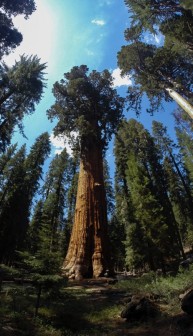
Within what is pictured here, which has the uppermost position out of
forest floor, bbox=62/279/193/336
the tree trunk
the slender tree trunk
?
the slender tree trunk

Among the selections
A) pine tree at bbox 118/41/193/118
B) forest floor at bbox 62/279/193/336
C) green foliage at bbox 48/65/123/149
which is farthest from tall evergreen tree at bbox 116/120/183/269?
forest floor at bbox 62/279/193/336

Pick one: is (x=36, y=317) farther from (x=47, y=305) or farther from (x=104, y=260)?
(x=104, y=260)

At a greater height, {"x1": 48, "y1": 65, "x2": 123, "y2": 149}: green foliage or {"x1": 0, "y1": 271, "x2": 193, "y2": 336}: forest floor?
{"x1": 48, "y1": 65, "x2": 123, "y2": 149}: green foliage

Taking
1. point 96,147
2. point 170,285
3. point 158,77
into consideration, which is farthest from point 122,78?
point 170,285

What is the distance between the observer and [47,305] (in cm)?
1021

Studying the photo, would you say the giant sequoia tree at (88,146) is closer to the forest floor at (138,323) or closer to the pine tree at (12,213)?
the forest floor at (138,323)

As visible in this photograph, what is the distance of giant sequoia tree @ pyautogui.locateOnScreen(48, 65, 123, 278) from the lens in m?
16.0

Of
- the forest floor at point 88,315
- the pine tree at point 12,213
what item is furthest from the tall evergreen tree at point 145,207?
the pine tree at point 12,213

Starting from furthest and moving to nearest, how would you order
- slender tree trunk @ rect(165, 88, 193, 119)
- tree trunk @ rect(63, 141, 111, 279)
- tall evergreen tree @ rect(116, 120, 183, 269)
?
tall evergreen tree @ rect(116, 120, 183, 269) → tree trunk @ rect(63, 141, 111, 279) → slender tree trunk @ rect(165, 88, 193, 119)

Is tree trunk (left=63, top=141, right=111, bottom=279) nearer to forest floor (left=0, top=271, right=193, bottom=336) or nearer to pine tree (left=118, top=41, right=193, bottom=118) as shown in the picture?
forest floor (left=0, top=271, right=193, bottom=336)

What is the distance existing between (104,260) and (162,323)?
26.6ft

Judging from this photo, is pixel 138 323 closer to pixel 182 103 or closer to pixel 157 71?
pixel 182 103

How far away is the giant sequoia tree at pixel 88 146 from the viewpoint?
52.6ft

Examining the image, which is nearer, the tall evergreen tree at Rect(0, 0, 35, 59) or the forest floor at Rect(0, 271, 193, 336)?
the forest floor at Rect(0, 271, 193, 336)
